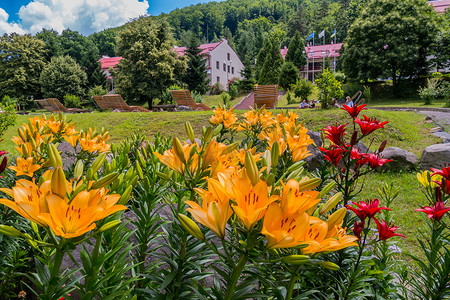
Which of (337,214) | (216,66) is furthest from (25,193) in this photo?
(216,66)

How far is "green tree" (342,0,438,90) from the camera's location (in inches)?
689

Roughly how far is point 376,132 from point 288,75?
18716 mm

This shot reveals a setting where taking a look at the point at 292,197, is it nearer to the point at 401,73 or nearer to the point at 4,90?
the point at 401,73

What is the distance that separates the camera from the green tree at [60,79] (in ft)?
90.3

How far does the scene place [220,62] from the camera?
1309 inches

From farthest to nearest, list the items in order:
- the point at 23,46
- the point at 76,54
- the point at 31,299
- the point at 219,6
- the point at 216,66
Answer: the point at 219,6 < the point at 76,54 < the point at 216,66 < the point at 23,46 < the point at 31,299

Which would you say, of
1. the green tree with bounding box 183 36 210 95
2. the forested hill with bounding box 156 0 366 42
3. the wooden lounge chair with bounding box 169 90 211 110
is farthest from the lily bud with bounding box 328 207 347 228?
the forested hill with bounding box 156 0 366 42

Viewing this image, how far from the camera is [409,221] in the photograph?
3029 millimetres

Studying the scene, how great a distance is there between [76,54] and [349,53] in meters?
40.8

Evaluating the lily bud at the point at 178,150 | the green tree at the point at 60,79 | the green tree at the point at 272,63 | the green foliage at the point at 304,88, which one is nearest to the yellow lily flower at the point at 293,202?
the lily bud at the point at 178,150

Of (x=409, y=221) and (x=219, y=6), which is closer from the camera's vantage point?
(x=409, y=221)

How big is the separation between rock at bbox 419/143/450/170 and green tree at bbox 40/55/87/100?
105 feet

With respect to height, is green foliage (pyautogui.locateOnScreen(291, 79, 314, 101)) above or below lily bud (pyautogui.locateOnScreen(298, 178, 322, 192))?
above

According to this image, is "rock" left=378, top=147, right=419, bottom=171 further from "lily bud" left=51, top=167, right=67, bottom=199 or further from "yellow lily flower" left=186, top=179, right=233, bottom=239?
"lily bud" left=51, top=167, right=67, bottom=199
